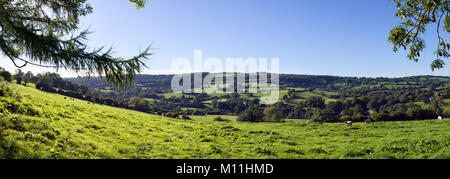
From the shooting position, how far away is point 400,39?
8734 mm

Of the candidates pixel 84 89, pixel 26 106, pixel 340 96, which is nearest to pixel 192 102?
pixel 84 89

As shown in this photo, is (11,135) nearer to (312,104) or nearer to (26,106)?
(26,106)

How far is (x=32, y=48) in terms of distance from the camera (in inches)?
349

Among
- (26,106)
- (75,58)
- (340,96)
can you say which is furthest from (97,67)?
(340,96)

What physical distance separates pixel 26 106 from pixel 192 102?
12015 centimetres
